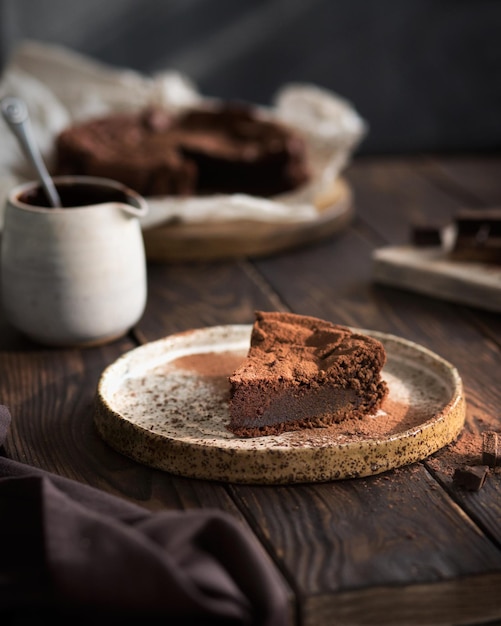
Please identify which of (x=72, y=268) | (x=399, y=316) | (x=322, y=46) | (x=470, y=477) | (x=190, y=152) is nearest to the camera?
(x=470, y=477)

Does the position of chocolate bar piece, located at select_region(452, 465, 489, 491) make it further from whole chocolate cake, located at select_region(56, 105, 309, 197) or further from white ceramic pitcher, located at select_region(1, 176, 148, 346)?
whole chocolate cake, located at select_region(56, 105, 309, 197)

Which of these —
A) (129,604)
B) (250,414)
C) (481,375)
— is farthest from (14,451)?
(481,375)

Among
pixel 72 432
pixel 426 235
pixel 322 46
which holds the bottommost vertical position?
pixel 72 432

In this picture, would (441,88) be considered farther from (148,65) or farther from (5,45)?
(5,45)

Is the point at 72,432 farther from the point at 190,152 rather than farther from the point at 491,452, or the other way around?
the point at 190,152

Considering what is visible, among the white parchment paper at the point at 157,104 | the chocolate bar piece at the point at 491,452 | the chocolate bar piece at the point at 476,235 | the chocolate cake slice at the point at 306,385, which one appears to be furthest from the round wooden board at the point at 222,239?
the chocolate bar piece at the point at 491,452

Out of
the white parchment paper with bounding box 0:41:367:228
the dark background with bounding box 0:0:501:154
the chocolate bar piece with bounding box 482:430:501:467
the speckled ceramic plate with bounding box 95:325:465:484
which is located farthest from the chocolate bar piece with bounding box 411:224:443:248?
the dark background with bounding box 0:0:501:154

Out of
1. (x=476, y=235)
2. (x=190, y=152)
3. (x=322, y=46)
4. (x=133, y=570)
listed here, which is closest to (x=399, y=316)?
(x=476, y=235)
